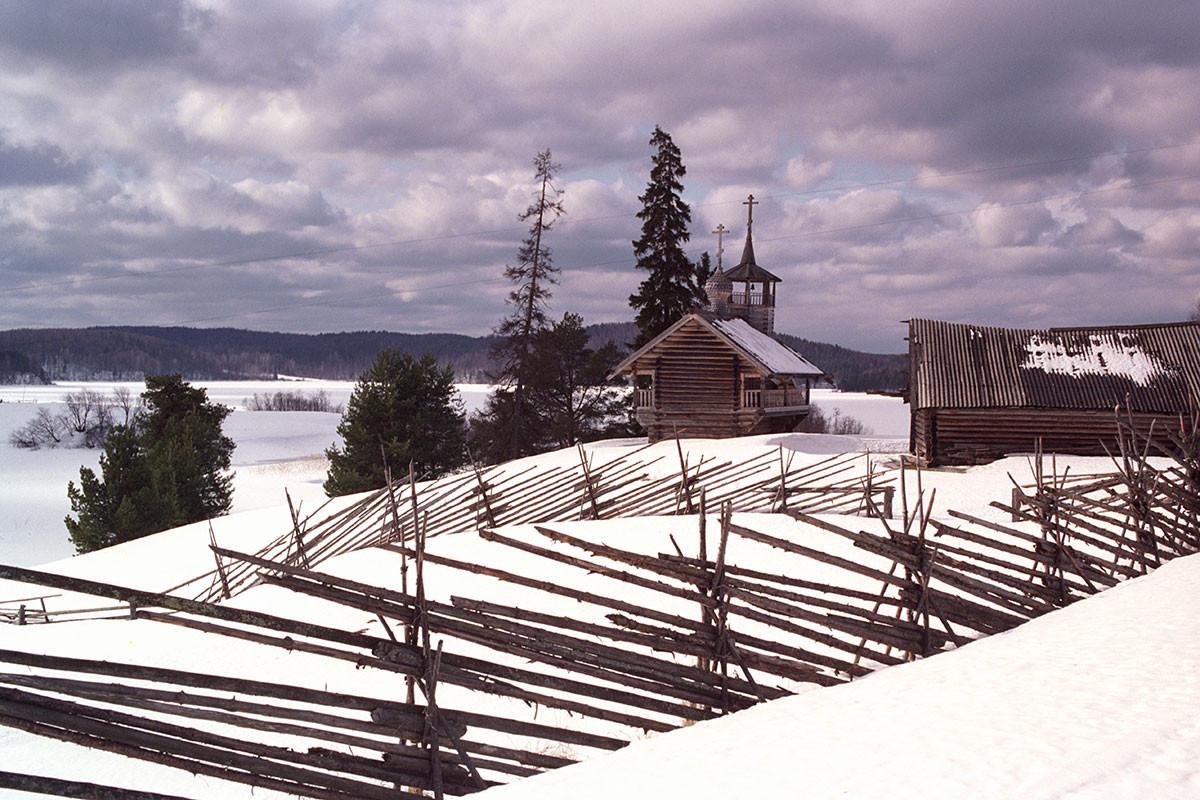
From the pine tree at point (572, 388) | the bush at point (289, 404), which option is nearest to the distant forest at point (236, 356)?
the bush at point (289, 404)

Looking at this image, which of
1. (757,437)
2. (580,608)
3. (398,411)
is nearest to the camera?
(580,608)

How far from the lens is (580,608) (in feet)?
28.3

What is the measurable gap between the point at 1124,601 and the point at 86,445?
205 ft

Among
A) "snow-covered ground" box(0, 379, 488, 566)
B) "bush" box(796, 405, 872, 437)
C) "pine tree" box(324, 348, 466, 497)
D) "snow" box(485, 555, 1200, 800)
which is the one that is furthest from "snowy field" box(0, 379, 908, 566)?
"snow" box(485, 555, 1200, 800)

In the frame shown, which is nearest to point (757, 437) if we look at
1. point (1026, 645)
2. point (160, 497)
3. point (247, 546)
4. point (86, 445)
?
point (247, 546)

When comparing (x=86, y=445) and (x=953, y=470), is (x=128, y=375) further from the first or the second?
(x=953, y=470)

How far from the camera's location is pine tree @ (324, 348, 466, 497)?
27.1 m

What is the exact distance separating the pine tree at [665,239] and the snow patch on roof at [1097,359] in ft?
46.6

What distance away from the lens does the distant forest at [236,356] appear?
125250mm

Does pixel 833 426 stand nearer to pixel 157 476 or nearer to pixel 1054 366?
pixel 1054 366

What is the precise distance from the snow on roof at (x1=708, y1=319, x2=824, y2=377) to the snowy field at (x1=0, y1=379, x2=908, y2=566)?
10.6 feet

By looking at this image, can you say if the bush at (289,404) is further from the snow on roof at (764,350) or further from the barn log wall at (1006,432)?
the barn log wall at (1006,432)

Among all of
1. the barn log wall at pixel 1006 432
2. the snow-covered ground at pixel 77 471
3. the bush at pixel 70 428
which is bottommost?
the snow-covered ground at pixel 77 471

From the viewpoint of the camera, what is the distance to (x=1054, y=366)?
21938 millimetres
